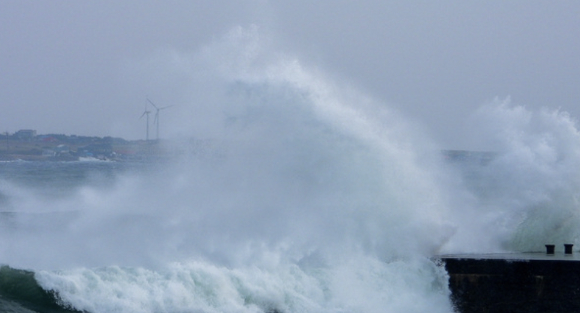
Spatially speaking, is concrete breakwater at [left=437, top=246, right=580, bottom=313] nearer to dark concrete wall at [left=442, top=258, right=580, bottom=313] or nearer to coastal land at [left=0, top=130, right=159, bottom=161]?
dark concrete wall at [left=442, top=258, right=580, bottom=313]

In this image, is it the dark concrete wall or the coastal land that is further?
the coastal land

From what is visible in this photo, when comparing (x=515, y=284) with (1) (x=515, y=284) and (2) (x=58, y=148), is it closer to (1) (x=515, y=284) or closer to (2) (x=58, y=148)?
(1) (x=515, y=284)

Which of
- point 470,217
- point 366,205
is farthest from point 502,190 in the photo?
point 366,205

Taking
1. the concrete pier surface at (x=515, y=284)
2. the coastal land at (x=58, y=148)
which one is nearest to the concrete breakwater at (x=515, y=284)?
the concrete pier surface at (x=515, y=284)

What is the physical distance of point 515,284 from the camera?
1639 cm

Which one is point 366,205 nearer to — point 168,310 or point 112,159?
point 168,310

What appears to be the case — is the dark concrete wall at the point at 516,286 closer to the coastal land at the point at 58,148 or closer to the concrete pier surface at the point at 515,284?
the concrete pier surface at the point at 515,284

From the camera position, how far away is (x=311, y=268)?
1725 cm

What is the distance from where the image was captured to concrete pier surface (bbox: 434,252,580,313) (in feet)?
53.2

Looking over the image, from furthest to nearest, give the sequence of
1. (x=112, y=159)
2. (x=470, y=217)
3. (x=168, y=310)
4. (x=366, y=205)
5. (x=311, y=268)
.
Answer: (x=112, y=159) < (x=470, y=217) < (x=366, y=205) < (x=311, y=268) < (x=168, y=310)

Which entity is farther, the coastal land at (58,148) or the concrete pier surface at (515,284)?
the coastal land at (58,148)

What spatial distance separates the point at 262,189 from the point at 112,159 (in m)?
44.7

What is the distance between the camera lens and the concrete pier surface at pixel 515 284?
639 inches

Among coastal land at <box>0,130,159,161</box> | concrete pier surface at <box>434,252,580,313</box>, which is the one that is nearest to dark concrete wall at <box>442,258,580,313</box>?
concrete pier surface at <box>434,252,580,313</box>
